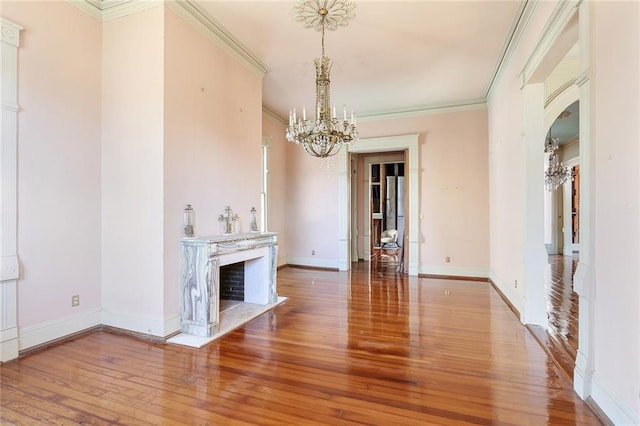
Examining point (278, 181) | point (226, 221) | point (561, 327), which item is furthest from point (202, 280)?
point (278, 181)

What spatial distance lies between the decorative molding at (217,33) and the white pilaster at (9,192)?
141cm

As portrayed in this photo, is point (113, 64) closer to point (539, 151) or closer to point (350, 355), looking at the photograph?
point (350, 355)

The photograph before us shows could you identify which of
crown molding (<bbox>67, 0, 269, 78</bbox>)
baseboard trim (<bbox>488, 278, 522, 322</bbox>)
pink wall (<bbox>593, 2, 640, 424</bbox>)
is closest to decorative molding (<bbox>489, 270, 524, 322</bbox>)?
baseboard trim (<bbox>488, 278, 522, 322</bbox>)

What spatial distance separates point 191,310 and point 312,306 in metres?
1.65

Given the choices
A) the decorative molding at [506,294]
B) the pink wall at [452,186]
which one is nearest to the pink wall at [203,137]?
the pink wall at [452,186]

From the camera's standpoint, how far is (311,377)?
243cm

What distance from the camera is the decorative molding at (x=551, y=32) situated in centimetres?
233

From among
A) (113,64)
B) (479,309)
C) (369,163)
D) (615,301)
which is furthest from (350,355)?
(369,163)

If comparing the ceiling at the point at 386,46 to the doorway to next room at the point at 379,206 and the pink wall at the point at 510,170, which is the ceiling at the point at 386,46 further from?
the doorway to next room at the point at 379,206

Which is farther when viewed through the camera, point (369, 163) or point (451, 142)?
point (369, 163)

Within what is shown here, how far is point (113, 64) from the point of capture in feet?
11.1

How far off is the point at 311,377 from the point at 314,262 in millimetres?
4854

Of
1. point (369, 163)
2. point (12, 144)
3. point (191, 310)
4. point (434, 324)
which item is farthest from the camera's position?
point (369, 163)

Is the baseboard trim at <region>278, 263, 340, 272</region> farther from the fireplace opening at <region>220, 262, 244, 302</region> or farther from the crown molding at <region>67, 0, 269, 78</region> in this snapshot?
the crown molding at <region>67, 0, 269, 78</region>
